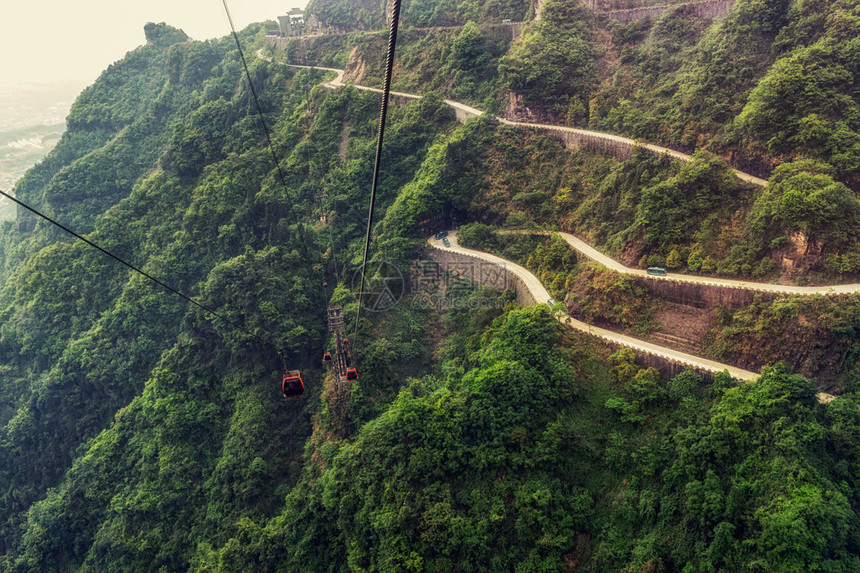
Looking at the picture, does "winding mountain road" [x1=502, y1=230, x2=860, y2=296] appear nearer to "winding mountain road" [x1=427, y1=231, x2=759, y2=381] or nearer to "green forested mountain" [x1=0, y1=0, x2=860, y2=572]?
"green forested mountain" [x1=0, y1=0, x2=860, y2=572]

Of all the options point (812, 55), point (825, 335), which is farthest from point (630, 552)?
point (812, 55)

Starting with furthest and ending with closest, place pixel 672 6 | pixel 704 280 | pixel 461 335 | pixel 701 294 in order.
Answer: pixel 672 6, pixel 461 335, pixel 704 280, pixel 701 294

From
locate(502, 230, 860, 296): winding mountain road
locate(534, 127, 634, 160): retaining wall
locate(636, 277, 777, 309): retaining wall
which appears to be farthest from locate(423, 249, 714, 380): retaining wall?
locate(534, 127, 634, 160): retaining wall

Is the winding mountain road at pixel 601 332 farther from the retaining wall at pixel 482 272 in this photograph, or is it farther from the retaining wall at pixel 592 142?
the retaining wall at pixel 592 142

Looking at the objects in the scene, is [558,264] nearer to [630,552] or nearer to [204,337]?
[630,552]

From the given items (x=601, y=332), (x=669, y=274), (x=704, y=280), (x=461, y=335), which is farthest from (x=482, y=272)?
(x=704, y=280)

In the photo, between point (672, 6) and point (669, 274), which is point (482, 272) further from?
point (672, 6)
